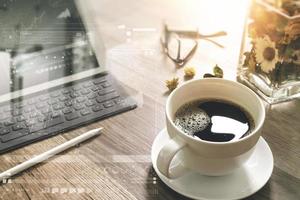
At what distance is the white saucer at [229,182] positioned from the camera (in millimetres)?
521

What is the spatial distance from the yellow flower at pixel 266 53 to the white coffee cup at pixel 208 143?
4.5 inches

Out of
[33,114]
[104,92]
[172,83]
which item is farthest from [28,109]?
[172,83]

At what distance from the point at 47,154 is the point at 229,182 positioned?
24 cm

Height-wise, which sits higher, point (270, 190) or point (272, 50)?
point (272, 50)

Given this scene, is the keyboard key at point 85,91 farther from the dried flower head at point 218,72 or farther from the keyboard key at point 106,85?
the dried flower head at point 218,72

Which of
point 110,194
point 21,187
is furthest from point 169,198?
point 21,187

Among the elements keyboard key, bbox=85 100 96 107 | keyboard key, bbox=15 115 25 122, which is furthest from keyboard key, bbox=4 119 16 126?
keyboard key, bbox=85 100 96 107

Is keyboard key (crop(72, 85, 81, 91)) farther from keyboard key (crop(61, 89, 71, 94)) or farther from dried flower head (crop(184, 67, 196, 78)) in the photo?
dried flower head (crop(184, 67, 196, 78))

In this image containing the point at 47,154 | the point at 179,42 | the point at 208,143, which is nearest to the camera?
the point at 208,143

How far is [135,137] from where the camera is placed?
61 cm

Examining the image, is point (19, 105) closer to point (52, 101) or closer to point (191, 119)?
point (52, 101)

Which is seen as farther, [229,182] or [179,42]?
[179,42]

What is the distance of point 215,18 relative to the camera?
0.89 m

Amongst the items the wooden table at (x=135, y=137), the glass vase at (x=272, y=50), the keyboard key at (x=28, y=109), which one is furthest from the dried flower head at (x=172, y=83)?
the keyboard key at (x=28, y=109)
